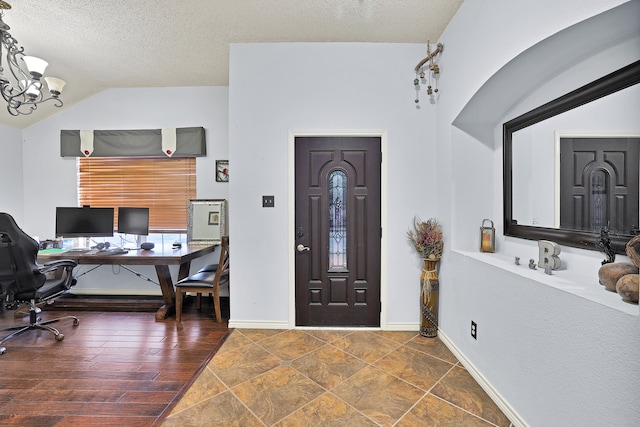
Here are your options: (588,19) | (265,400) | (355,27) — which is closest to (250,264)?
(265,400)

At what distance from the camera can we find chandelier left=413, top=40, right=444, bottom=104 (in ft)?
8.38

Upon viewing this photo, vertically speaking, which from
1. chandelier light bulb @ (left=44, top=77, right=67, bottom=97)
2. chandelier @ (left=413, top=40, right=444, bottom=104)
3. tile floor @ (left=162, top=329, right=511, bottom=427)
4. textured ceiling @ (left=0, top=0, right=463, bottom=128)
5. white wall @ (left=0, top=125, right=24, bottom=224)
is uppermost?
textured ceiling @ (left=0, top=0, right=463, bottom=128)

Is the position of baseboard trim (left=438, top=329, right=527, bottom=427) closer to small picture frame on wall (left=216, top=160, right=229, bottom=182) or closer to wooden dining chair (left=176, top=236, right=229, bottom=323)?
wooden dining chair (left=176, top=236, right=229, bottom=323)

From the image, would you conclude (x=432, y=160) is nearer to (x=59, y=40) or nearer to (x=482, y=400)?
(x=482, y=400)

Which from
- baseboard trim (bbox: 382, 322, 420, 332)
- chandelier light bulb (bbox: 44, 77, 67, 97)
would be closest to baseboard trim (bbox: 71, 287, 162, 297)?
chandelier light bulb (bbox: 44, 77, 67, 97)

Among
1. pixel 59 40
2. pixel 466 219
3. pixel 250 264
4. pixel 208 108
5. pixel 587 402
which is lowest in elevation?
pixel 587 402

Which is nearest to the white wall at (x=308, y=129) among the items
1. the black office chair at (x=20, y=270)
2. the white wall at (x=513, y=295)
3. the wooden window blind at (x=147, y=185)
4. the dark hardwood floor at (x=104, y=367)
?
the white wall at (x=513, y=295)

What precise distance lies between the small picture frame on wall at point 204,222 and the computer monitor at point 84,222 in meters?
0.95

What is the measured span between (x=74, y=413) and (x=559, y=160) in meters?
3.38

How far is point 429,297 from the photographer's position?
265 cm

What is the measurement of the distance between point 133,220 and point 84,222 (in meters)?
0.59

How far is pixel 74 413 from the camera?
170cm

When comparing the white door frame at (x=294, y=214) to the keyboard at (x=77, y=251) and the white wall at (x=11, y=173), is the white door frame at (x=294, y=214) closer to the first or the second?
the keyboard at (x=77, y=251)

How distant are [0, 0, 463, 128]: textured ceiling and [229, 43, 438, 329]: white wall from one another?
0.18 metres
